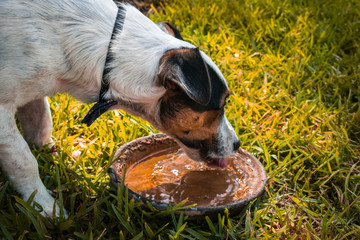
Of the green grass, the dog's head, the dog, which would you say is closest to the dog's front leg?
the dog

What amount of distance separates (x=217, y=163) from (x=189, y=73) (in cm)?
90

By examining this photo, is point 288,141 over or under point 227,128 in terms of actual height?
under

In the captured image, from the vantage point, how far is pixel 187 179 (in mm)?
2820

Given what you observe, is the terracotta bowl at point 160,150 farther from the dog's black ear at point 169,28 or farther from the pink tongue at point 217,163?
the dog's black ear at point 169,28

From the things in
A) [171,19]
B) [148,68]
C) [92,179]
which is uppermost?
[148,68]

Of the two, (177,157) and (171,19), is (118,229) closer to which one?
(177,157)

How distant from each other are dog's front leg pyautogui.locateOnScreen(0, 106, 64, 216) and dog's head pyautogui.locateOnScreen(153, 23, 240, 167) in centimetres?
81

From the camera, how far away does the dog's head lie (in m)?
2.12

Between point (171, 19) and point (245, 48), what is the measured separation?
1.01m

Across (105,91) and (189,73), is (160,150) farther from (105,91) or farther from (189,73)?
(189,73)

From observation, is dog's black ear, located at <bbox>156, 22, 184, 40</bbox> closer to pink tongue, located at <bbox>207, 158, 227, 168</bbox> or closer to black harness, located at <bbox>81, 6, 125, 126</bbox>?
A: black harness, located at <bbox>81, 6, 125, 126</bbox>

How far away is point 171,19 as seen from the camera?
197 inches

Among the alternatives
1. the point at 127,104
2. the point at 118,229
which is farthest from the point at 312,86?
the point at 118,229

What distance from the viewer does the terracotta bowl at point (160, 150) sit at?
2305 millimetres
